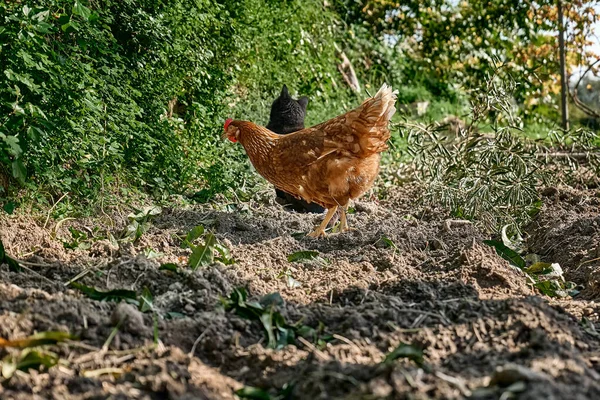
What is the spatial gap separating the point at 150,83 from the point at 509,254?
3140 mm

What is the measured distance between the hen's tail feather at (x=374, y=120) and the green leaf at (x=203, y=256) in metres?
1.86

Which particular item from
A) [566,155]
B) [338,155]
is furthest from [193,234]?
[566,155]

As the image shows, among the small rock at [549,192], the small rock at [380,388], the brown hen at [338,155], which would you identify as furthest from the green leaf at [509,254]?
the small rock at [380,388]

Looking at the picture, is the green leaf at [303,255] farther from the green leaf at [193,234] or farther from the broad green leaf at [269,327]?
the broad green leaf at [269,327]

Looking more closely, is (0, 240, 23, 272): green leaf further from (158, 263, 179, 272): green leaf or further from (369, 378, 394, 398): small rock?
(369, 378, 394, 398): small rock

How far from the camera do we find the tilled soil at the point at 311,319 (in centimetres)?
210

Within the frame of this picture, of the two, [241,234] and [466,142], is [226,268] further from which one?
[466,142]

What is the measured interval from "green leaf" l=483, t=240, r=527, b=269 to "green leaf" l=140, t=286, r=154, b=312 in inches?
96.9

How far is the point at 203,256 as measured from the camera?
3.77 meters

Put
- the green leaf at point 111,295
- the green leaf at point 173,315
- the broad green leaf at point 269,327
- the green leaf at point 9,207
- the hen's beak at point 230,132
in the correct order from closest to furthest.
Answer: the broad green leaf at point 269,327, the green leaf at point 173,315, the green leaf at point 111,295, the green leaf at point 9,207, the hen's beak at point 230,132

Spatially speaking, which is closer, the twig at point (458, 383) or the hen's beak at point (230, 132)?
the twig at point (458, 383)

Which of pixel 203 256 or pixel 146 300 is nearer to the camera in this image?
pixel 146 300

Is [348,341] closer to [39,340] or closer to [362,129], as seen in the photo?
[39,340]

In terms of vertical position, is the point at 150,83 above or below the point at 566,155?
below
